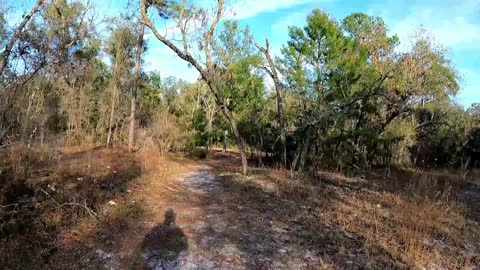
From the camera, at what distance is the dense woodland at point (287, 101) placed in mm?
13953

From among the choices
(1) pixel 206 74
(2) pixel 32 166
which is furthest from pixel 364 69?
(2) pixel 32 166

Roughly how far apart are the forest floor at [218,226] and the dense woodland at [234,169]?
3cm

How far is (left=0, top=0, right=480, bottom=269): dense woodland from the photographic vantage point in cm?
614

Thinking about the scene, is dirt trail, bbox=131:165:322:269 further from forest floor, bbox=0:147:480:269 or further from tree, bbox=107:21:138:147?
tree, bbox=107:21:138:147

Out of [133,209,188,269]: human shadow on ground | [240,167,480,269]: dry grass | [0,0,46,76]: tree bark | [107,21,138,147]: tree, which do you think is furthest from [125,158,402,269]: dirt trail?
[107,21,138,147]: tree

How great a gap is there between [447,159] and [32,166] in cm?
2043

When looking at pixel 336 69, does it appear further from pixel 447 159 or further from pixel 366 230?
pixel 366 230

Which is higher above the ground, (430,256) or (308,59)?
(308,59)

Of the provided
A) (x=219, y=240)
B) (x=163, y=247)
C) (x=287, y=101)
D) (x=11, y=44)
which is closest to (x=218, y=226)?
(x=219, y=240)

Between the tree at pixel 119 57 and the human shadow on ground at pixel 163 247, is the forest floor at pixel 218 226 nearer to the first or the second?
the human shadow on ground at pixel 163 247

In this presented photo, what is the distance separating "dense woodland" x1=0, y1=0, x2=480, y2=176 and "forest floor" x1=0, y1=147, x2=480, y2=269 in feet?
10.0

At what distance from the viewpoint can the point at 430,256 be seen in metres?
6.21

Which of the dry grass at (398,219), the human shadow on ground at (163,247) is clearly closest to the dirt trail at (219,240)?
the human shadow on ground at (163,247)

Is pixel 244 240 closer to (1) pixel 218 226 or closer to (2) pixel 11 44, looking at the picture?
(1) pixel 218 226
